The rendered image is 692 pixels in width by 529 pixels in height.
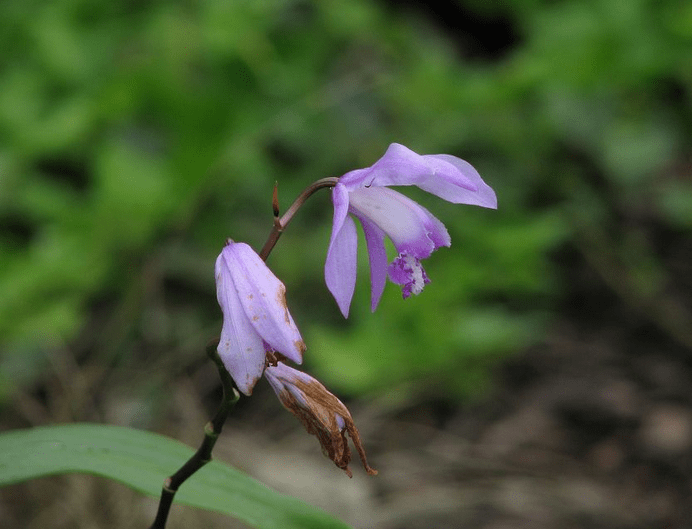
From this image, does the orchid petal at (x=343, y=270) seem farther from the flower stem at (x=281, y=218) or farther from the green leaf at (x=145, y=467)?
the green leaf at (x=145, y=467)

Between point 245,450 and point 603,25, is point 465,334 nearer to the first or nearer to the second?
point 245,450

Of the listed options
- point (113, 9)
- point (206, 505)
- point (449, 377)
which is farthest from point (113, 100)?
point (206, 505)

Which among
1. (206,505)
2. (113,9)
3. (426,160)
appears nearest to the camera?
(426,160)

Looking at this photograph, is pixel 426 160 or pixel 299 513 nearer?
pixel 426 160

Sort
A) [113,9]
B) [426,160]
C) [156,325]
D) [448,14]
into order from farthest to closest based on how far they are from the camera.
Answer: [448,14], [113,9], [156,325], [426,160]

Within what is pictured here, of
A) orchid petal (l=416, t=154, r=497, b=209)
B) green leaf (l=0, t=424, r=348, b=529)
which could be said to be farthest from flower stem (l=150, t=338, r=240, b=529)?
orchid petal (l=416, t=154, r=497, b=209)

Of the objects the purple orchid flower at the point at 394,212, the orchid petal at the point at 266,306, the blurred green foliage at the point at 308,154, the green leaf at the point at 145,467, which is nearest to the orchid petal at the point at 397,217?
the purple orchid flower at the point at 394,212

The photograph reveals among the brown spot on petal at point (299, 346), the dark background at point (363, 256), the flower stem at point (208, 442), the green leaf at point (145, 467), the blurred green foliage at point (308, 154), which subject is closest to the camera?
the brown spot on petal at point (299, 346)
